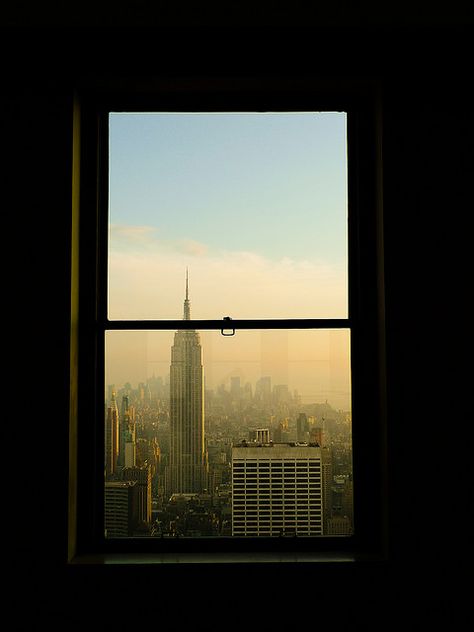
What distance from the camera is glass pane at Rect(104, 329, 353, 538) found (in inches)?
101

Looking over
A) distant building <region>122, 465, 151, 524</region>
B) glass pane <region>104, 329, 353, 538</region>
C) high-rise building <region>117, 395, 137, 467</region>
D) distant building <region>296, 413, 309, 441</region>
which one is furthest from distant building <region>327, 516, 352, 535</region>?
high-rise building <region>117, 395, 137, 467</region>

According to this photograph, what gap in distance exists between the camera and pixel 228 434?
8.49 ft

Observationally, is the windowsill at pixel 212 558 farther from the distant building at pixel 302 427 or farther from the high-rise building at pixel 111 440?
the distant building at pixel 302 427

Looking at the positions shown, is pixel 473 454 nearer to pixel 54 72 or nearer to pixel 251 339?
pixel 251 339

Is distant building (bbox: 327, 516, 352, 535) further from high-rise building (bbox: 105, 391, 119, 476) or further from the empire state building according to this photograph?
high-rise building (bbox: 105, 391, 119, 476)

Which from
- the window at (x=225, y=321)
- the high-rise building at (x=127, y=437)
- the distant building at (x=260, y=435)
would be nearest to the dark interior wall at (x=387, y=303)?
the window at (x=225, y=321)

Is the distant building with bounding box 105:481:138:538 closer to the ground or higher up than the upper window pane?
closer to the ground

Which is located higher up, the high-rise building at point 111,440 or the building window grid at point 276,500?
the high-rise building at point 111,440

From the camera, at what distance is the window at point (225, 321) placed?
2.57 metres

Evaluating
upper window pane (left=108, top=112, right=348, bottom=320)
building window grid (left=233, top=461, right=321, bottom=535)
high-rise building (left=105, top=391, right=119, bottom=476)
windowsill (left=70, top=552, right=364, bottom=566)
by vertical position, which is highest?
upper window pane (left=108, top=112, right=348, bottom=320)

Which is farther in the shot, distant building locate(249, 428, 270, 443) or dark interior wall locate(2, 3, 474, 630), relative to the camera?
distant building locate(249, 428, 270, 443)

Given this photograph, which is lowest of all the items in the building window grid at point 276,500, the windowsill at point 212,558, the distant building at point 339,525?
the windowsill at point 212,558

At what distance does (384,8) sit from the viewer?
2.31 m

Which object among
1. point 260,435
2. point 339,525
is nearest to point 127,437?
point 260,435
